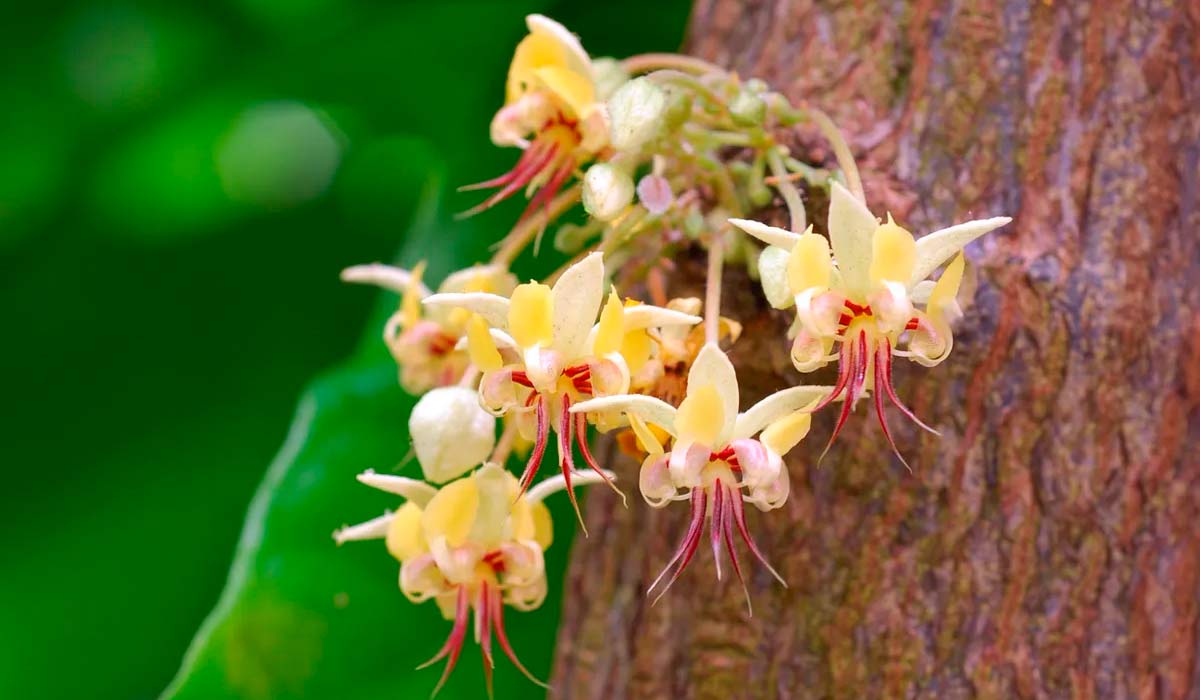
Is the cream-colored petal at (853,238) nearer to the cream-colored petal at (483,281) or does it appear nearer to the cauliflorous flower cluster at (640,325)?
the cauliflorous flower cluster at (640,325)

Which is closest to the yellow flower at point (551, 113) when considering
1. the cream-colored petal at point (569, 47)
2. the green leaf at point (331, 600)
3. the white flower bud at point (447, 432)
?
the cream-colored petal at point (569, 47)

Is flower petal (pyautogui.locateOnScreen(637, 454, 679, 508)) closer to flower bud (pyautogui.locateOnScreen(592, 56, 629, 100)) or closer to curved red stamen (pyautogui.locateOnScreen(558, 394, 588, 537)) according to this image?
curved red stamen (pyautogui.locateOnScreen(558, 394, 588, 537))

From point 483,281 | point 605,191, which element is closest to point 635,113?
point 605,191

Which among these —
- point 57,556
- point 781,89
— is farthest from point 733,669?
point 57,556

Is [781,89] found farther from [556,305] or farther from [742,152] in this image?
[556,305]

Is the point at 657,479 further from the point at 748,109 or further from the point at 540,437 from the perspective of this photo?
the point at 748,109
